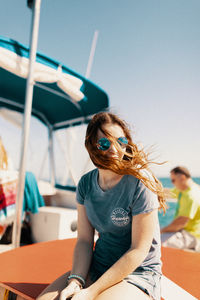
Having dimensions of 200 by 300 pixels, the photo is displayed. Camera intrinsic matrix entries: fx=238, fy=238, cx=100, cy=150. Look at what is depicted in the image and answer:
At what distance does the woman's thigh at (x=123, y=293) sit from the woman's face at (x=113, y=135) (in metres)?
0.51

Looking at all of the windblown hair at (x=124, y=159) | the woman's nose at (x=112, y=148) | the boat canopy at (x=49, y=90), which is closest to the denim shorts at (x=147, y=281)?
the windblown hair at (x=124, y=159)

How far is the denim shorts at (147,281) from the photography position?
948mm

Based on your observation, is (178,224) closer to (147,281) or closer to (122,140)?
(147,281)

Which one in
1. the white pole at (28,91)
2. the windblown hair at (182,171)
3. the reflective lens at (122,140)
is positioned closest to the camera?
the reflective lens at (122,140)

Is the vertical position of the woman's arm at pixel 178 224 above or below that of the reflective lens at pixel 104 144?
below

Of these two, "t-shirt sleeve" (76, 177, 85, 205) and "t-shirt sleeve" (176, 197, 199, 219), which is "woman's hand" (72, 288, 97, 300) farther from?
"t-shirt sleeve" (176, 197, 199, 219)

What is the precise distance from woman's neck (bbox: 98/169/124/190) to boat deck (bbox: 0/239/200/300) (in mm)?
612

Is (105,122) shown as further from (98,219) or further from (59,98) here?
(59,98)

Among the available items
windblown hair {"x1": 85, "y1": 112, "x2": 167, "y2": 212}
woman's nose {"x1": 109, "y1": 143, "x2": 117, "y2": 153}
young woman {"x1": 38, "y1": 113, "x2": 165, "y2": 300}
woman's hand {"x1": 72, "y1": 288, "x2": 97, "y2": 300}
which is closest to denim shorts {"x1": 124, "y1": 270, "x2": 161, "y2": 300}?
young woman {"x1": 38, "y1": 113, "x2": 165, "y2": 300}

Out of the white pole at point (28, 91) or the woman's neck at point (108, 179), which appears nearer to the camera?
the woman's neck at point (108, 179)

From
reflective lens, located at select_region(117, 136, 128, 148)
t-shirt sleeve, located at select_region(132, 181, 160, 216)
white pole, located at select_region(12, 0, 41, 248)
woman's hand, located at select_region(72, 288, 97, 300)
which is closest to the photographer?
woman's hand, located at select_region(72, 288, 97, 300)

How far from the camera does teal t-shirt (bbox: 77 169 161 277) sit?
99cm

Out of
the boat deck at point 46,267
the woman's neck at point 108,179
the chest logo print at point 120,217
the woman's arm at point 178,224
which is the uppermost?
the woman's neck at point 108,179

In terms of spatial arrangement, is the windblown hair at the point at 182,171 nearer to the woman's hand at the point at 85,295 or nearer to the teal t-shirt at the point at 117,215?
the teal t-shirt at the point at 117,215
